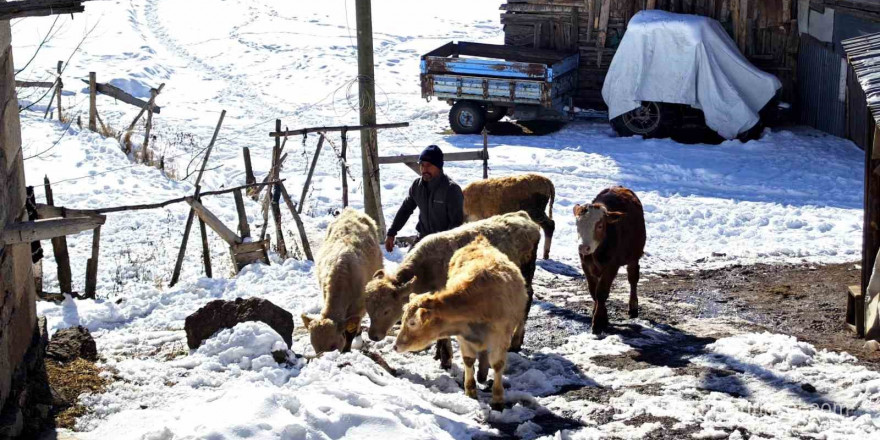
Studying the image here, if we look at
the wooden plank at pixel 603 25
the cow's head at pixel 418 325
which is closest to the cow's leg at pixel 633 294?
the cow's head at pixel 418 325

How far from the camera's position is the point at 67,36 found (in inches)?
1451

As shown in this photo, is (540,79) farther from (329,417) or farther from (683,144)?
(329,417)

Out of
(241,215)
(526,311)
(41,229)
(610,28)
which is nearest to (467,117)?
(610,28)

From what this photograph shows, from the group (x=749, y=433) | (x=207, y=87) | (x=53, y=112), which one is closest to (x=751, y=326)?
(x=749, y=433)

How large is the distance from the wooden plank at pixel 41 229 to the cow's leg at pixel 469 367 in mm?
3113

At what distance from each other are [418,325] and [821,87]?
16307 mm

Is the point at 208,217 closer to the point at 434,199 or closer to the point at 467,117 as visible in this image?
the point at 434,199

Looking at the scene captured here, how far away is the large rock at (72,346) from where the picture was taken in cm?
865

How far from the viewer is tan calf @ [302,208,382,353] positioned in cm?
918

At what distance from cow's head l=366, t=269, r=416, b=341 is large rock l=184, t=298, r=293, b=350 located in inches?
35.5

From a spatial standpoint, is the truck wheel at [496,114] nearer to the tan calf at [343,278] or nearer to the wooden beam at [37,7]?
the tan calf at [343,278]

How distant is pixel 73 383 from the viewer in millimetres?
8086

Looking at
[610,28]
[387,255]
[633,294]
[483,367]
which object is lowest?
[387,255]

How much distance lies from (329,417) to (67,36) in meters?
33.2
